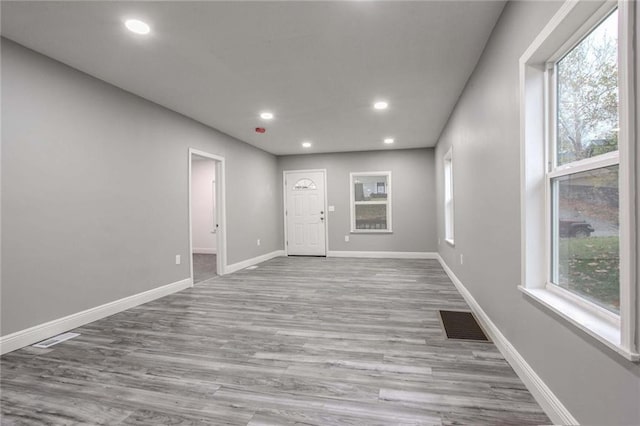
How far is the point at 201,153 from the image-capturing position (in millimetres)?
4664

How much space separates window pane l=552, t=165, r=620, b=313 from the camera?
1.21 metres

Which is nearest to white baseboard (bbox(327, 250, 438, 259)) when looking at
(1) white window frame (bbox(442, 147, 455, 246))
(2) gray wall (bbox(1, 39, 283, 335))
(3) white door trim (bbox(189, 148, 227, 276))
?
(1) white window frame (bbox(442, 147, 455, 246))

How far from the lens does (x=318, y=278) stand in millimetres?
4832

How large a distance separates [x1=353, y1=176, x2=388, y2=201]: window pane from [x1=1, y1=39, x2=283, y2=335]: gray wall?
12.3 ft

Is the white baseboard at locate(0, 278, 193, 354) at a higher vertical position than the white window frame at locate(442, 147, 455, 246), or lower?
lower

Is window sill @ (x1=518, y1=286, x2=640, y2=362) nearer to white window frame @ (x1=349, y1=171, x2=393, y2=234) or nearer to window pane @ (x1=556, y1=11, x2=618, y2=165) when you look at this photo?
window pane @ (x1=556, y1=11, x2=618, y2=165)

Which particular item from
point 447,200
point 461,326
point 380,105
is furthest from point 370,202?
point 461,326

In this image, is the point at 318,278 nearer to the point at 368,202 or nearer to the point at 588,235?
the point at 368,202

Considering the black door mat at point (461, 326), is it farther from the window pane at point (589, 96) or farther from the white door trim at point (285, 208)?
the white door trim at point (285, 208)

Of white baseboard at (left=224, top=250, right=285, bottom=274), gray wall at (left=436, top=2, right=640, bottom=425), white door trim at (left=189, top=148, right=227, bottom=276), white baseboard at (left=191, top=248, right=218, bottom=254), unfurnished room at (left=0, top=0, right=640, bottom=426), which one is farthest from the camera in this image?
white baseboard at (left=191, top=248, right=218, bottom=254)

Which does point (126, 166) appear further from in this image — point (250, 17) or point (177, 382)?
point (177, 382)

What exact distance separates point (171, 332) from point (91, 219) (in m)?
1.40

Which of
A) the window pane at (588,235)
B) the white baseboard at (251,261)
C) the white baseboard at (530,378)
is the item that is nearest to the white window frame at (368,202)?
the white baseboard at (251,261)

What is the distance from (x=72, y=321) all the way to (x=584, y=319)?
12.4 ft
